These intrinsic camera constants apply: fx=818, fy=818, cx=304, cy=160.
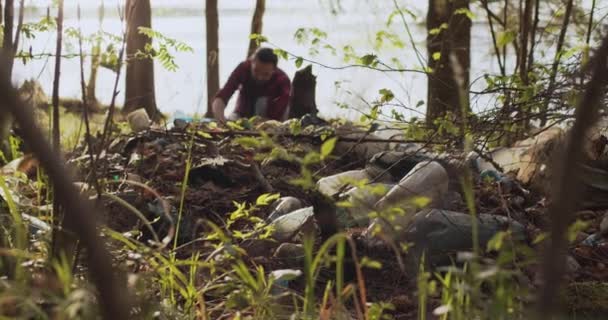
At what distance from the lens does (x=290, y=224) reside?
3650 millimetres

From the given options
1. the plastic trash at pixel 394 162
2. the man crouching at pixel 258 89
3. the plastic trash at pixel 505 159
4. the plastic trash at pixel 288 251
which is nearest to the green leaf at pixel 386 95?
the plastic trash at pixel 288 251

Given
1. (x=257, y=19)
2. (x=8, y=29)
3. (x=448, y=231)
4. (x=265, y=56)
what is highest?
(x=257, y=19)

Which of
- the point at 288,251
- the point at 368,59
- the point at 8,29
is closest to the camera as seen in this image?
the point at 8,29

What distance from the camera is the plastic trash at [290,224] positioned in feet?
11.8

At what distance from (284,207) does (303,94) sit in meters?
3.76

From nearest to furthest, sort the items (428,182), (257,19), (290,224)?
(290,224) → (428,182) → (257,19)

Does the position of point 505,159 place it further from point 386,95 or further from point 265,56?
point 265,56

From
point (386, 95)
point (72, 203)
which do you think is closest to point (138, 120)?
point (386, 95)

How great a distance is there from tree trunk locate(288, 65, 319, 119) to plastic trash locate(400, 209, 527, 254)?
13.3 ft

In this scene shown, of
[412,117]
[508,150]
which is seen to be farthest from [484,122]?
[508,150]

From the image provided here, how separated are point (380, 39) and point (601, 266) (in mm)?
1395

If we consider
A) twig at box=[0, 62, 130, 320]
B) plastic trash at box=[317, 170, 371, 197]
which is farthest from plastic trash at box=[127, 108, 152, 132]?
twig at box=[0, 62, 130, 320]

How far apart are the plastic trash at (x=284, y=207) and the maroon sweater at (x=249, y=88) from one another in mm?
3756

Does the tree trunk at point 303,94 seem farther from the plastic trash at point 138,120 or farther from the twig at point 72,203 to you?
the twig at point 72,203
